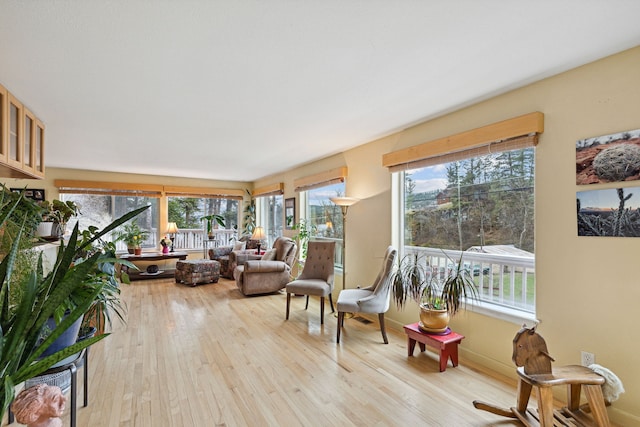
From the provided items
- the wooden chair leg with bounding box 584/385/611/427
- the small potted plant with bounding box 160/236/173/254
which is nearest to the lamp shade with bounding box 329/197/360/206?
the wooden chair leg with bounding box 584/385/611/427

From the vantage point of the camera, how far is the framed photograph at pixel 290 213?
5.81 meters

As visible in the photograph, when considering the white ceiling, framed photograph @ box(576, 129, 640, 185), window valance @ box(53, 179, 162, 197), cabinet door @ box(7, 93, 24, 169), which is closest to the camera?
the white ceiling

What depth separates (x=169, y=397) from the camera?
210cm

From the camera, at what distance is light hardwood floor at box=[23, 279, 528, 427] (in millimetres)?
1909

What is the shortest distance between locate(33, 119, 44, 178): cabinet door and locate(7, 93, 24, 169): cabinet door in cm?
38

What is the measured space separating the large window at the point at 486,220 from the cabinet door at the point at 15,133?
3645 millimetres

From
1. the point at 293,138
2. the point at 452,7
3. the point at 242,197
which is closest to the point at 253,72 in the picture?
the point at 452,7

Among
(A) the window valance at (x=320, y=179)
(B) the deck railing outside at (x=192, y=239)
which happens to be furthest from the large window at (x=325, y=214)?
(B) the deck railing outside at (x=192, y=239)

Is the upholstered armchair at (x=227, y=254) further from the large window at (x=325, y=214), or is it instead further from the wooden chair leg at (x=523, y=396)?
the wooden chair leg at (x=523, y=396)

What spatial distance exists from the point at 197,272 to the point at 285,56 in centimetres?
472

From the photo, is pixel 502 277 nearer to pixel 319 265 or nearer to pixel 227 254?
pixel 319 265

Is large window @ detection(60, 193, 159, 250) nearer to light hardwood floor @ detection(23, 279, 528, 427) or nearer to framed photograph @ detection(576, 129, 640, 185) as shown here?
light hardwood floor @ detection(23, 279, 528, 427)

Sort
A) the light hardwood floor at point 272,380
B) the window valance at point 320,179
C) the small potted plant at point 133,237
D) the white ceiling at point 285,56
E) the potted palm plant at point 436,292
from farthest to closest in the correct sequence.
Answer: the small potted plant at point 133,237 → the window valance at point 320,179 → the potted palm plant at point 436,292 → the light hardwood floor at point 272,380 → the white ceiling at point 285,56

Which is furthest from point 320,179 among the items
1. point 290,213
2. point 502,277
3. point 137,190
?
point 137,190
